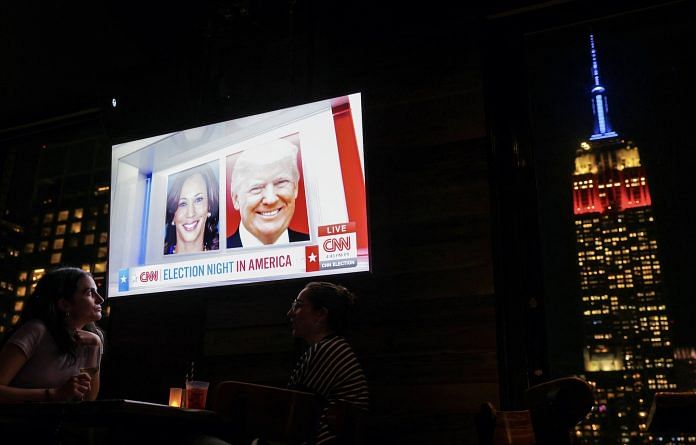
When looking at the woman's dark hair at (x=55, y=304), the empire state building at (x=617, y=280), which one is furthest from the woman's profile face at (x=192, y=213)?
the empire state building at (x=617, y=280)

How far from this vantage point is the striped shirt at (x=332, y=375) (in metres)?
2.28

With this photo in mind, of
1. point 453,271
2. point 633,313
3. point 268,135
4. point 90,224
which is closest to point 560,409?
point 453,271

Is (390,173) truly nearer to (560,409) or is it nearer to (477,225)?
(477,225)

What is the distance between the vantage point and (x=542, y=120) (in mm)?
3150

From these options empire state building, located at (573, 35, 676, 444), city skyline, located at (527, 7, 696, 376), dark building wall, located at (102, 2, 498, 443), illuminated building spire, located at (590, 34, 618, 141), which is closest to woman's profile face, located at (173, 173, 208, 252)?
dark building wall, located at (102, 2, 498, 443)

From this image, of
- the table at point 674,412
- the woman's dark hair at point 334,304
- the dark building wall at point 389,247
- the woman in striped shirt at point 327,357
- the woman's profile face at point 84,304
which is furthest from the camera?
the dark building wall at point 389,247

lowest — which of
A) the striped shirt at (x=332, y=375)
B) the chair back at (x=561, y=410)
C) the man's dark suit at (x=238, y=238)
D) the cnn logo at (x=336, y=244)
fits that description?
the chair back at (x=561, y=410)

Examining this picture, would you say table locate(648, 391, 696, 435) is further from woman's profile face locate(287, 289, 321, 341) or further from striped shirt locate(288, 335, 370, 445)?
woman's profile face locate(287, 289, 321, 341)

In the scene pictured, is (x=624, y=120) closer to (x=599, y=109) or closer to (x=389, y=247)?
(x=599, y=109)

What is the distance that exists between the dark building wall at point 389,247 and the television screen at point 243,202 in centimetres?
12

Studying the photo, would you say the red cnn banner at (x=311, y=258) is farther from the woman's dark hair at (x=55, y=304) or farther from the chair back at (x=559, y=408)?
the chair back at (x=559, y=408)

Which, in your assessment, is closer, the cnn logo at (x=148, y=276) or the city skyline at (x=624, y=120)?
the city skyline at (x=624, y=120)

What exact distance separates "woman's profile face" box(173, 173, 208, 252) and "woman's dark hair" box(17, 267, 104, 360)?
0.75 m

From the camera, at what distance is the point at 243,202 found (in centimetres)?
318
